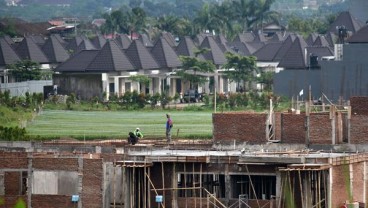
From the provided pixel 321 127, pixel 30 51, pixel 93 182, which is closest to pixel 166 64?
pixel 30 51

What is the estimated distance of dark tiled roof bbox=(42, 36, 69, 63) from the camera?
79.2 meters

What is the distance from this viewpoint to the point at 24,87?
217 feet

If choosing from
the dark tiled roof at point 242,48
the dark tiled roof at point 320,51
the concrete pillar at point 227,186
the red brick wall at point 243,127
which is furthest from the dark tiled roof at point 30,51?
the concrete pillar at point 227,186

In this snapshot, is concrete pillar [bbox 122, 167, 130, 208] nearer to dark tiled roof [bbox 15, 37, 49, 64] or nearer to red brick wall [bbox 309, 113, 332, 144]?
red brick wall [bbox 309, 113, 332, 144]

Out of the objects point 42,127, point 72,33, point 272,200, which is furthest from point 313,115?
point 72,33

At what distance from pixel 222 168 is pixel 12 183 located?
5075mm

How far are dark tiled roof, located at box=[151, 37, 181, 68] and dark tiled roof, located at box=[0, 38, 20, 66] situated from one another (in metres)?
6.15

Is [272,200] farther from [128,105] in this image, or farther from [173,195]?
[128,105]

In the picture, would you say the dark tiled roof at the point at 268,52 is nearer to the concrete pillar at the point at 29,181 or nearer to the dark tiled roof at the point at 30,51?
the dark tiled roof at the point at 30,51

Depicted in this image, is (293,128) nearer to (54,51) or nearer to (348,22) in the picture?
(54,51)

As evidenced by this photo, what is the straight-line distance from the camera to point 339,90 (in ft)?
189

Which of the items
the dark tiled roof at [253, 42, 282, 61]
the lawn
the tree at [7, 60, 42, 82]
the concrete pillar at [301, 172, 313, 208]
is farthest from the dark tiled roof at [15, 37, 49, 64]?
the concrete pillar at [301, 172, 313, 208]

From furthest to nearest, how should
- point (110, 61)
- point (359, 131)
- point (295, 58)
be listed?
1. point (295, 58)
2. point (110, 61)
3. point (359, 131)

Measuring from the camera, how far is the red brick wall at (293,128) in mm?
36031
